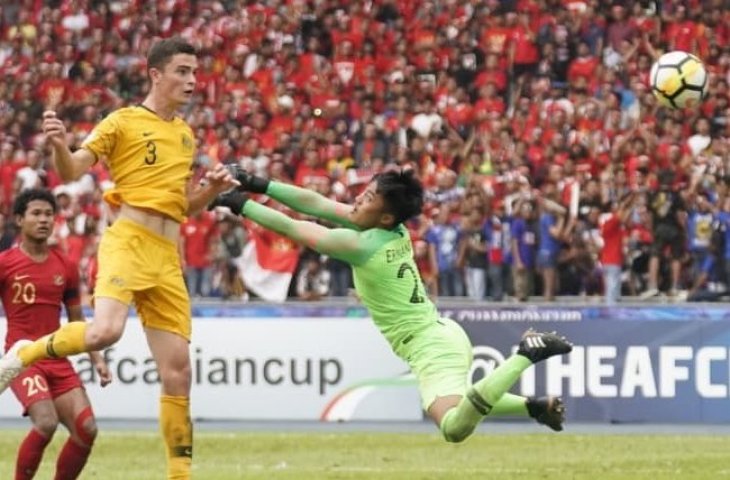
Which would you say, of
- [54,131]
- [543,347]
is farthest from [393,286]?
[54,131]

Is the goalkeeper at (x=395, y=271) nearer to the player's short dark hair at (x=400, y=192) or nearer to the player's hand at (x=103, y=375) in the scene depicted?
the player's short dark hair at (x=400, y=192)

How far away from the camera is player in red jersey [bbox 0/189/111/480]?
1249 cm

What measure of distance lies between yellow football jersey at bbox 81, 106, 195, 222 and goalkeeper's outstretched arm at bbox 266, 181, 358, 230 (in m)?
0.58

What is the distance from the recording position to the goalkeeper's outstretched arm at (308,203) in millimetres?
11516

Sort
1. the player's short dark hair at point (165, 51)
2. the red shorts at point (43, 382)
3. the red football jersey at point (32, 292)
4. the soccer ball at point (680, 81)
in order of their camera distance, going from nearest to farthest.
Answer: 1. the player's short dark hair at point (165, 51)
2. the red shorts at point (43, 382)
3. the red football jersey at point (32, 292)
4. the soccer ball at point (680, 81)

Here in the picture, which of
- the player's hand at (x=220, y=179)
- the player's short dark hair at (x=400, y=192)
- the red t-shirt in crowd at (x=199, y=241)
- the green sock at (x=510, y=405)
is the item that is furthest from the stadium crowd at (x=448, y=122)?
the player's hand at (x=220, y=179)

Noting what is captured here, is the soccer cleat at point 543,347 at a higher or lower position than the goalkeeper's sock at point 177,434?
higher

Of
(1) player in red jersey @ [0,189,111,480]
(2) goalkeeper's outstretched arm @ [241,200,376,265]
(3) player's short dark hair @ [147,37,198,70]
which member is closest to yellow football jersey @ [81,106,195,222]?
(3) player's short dark hair @ [147,37,198,70]

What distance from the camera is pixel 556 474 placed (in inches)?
589

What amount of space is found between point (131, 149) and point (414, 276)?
193cm

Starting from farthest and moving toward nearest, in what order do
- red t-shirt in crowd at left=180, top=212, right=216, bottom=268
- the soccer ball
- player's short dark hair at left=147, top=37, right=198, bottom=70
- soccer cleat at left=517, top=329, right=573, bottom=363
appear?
red t-shirt in crowd at left=180, top=212, right=216, bottom=268, the soccer ball, player's short dark hair at left=147, top=37, right=198, bottom=70, soccer cleat at left=517, top=329, right=573, bottom=363

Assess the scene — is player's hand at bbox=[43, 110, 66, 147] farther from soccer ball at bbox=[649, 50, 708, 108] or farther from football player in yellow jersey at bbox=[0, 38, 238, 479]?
soccer ball at bbox=[649, 50, 708, 108]

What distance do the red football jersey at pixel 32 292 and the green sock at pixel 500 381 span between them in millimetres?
3560

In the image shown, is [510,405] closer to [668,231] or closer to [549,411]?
[549,411]
